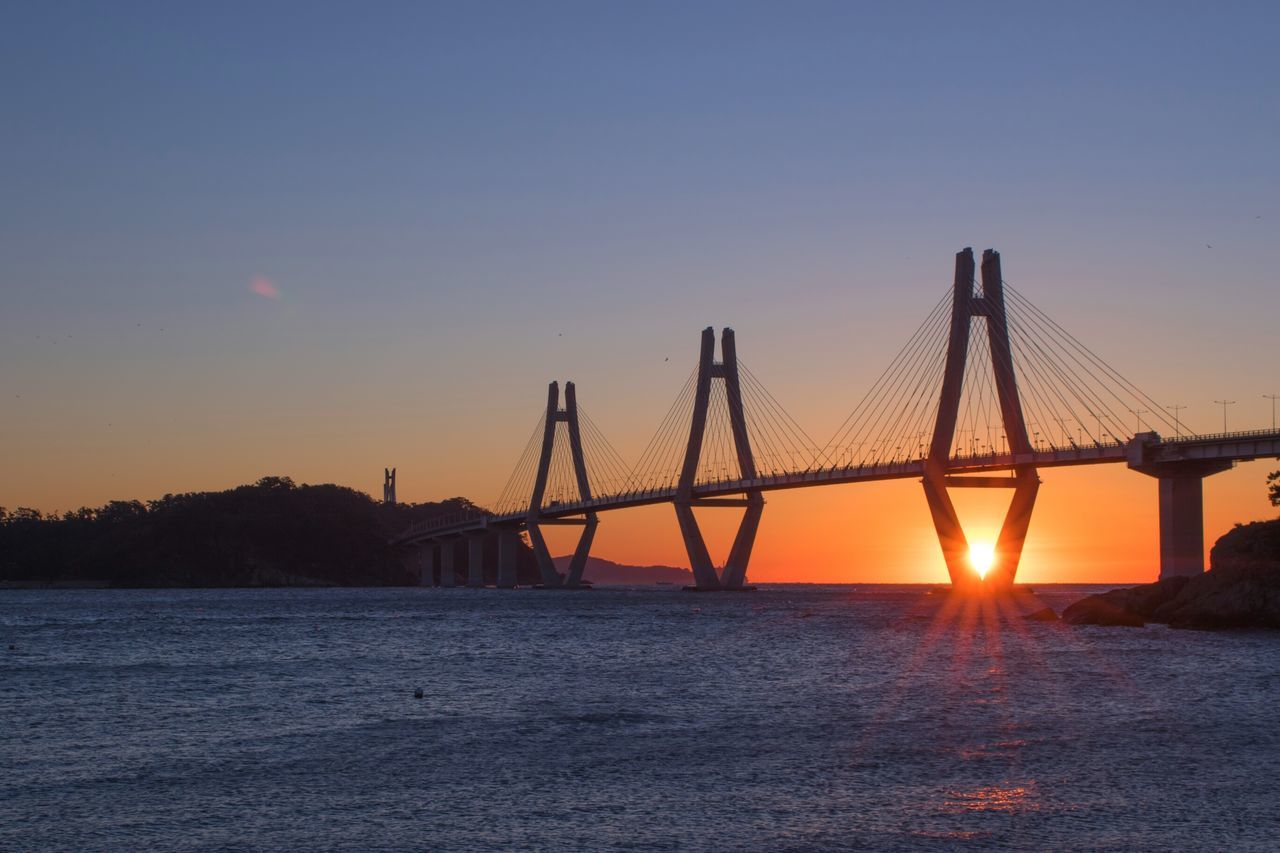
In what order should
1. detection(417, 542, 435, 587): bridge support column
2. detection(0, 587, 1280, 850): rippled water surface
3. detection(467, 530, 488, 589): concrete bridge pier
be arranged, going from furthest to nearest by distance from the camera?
detection(417, 542, 435, 587): bridge support column < detection(467, 530, 488, 589): concrete bridge pier < detection(0, 587, 1280, 850): rippled water surface

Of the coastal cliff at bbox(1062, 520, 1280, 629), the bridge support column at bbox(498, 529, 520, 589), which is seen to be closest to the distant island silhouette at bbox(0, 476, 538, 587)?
the bridge support column at bbox(498, 529, 520, 589)

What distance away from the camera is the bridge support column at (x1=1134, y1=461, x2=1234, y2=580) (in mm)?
63125

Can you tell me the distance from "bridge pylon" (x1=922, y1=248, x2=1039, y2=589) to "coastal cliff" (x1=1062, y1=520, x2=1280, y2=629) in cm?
1309

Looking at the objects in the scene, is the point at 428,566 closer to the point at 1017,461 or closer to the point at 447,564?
the point at 447,564

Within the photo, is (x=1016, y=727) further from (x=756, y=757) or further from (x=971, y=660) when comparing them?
(x=971, y=660)

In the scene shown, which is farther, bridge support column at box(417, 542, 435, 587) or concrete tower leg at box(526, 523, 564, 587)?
bridge support column at box(417, 542, 435, 587)

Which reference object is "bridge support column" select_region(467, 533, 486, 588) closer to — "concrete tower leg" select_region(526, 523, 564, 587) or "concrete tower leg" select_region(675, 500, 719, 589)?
"concrete tower leg" select_region(526, 523, 564, 587)

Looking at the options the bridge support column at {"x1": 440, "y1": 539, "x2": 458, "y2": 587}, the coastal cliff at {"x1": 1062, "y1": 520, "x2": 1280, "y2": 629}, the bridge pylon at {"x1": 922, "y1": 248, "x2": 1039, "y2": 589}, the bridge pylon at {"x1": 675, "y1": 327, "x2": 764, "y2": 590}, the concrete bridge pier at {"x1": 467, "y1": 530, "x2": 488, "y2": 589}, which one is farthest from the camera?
the bridge support column at {"x1": 440, "y1": 539, "x2": 458, "y2": 587}

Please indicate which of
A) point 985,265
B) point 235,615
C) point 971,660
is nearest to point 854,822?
point 971,660

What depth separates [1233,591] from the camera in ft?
178

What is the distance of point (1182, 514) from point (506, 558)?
98506 mm

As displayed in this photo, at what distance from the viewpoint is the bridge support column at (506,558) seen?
152 m

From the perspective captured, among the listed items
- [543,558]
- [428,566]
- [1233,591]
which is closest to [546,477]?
[543,558]

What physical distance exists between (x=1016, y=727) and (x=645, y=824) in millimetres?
11445
